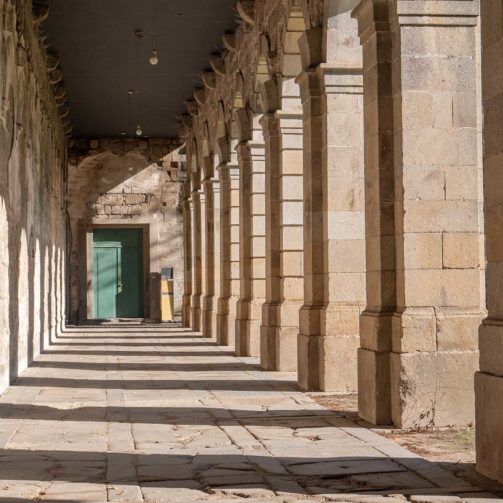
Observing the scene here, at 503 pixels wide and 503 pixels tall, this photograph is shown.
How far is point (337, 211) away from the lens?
9.88m

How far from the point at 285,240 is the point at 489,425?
266 inches

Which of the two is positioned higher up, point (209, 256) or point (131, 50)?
point (131, 50)

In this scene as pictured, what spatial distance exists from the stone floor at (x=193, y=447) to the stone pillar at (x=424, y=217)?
533mm

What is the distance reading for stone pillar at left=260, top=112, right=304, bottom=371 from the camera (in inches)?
469

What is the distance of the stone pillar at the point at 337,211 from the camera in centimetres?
973

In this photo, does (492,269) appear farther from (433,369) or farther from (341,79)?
(341,79)

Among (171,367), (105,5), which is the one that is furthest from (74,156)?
(171,367)

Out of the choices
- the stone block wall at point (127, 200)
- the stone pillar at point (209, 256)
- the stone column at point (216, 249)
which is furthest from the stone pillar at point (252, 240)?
the stone block wall at point (127, 200)

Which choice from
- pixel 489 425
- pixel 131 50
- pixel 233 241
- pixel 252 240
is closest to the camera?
pixel 489 425

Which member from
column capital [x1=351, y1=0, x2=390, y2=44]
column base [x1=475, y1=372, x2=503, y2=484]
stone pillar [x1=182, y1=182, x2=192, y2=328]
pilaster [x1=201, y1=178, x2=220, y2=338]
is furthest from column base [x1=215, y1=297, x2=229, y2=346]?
column base [x1=475, y1=372, x2=503, y2=484]

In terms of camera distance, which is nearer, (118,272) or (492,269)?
(492,269)

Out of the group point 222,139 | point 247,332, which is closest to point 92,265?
point 222,139

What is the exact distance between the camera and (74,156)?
87.9 ft

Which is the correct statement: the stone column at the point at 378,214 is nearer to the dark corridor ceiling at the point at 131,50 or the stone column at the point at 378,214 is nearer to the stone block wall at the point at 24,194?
the stone block wall at the point at 24,194
